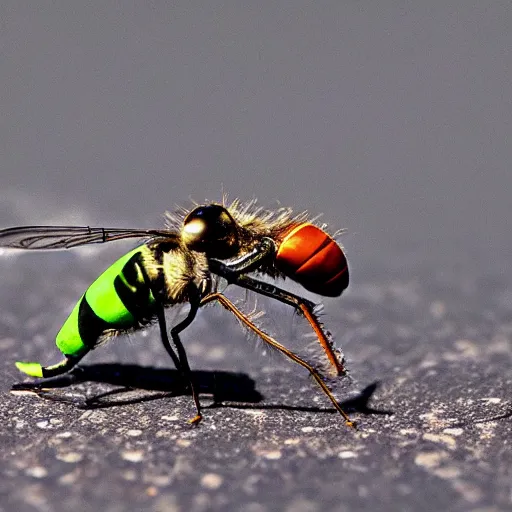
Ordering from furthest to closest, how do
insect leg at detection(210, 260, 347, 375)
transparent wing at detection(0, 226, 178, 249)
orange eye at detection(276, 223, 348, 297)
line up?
transparent wing at detection(0, 226, 178, 249) < insect leg at detection(210, 260, 347, 375) < orange eye at detection(276, 223, 348, 297)

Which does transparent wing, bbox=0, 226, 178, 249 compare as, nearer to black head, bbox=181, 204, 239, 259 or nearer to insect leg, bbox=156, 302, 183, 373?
black head, bbox=181, 204, 239, 259

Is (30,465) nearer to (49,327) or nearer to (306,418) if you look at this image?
(306,418)

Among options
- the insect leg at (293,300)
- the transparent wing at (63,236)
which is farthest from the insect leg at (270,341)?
the transparent wing at (63,236)

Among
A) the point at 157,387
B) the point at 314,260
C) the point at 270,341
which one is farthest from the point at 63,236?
the point at 314,260

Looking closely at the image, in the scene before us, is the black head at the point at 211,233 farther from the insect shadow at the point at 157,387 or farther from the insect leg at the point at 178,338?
the insect shadow at the point at 157,387

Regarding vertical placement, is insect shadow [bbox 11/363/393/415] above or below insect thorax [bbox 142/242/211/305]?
below

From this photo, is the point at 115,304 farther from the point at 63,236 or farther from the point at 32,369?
the point at 32,369

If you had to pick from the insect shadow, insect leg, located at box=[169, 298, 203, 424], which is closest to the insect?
insect leg, located at box=[169, 298, 203, 424]

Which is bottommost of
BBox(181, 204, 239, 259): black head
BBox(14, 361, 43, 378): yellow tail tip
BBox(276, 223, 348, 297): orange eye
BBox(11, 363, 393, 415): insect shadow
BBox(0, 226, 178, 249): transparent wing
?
BBox(11, 363, 393, 415): insect shadow
